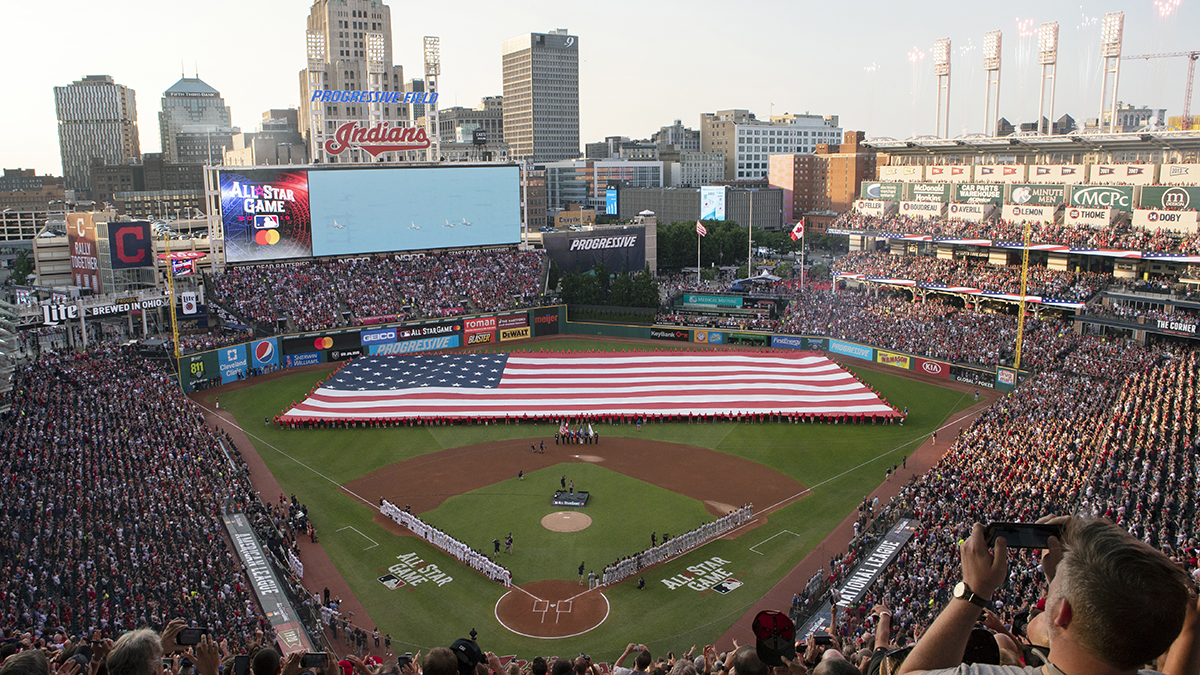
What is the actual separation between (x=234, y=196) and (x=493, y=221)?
21.0 metres

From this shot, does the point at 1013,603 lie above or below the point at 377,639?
above

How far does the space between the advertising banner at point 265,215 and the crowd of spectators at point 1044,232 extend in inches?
1818

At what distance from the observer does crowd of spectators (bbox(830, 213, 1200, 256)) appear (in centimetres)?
5253

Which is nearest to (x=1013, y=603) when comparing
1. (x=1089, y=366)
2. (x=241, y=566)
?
(x=241, y=566)

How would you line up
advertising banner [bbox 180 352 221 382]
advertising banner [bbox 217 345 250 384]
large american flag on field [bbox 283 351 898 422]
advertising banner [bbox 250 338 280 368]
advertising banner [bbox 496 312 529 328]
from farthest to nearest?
advertising banner [bbox 496 312 529 328], advertising banner [bbox 250 338 280 368], advertising banner [bbox 217 345 250 384], advertising banner [bbox 180 352 221 382], large american flag on field [bbox 283 351 898 422]

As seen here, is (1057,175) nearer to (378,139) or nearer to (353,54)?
(378,139)

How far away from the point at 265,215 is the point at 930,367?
161 ft

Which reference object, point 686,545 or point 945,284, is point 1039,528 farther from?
point 945,284

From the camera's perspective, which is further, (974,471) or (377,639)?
(974,471)

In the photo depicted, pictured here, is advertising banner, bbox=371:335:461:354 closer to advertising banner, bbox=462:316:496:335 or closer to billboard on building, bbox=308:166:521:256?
advertising banner, bbox=462:316:496:335

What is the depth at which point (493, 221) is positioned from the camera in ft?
243

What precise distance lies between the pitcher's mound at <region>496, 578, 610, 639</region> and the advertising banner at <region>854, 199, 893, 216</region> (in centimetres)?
5699

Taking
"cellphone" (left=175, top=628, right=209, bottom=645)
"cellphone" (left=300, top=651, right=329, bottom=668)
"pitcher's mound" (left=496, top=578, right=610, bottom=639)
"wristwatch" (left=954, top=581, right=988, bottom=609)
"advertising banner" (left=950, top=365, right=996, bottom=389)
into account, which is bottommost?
"pitcher's mound" (left=496, top=578, right=610, bottom=639)

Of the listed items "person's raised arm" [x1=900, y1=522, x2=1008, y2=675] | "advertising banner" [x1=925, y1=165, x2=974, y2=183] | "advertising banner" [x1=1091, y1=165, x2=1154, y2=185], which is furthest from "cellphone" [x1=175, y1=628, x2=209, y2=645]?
"advertising banner" [x1=925, y1=165, x2=974, y2=183]
